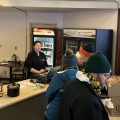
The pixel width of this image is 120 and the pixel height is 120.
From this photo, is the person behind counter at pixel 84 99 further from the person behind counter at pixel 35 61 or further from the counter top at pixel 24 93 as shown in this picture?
the person behind counter at pixel 35 61

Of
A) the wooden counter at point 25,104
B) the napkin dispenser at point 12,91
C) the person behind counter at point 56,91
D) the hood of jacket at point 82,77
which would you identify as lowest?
the wooden counter at point 25,104

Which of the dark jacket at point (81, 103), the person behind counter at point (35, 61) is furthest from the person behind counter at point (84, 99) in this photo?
the person behind counter at point (35, 61)

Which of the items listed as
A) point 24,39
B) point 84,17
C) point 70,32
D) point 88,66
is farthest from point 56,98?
point 24,39

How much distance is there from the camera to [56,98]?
2.35 m

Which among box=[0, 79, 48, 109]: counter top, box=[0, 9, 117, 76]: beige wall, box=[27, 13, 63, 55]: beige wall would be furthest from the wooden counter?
box=[27, 13, 63, 55]: beige wall

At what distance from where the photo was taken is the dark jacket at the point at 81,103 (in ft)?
5.68

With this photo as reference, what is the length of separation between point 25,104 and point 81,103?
6.82 feet

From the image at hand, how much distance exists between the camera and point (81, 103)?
175 cm

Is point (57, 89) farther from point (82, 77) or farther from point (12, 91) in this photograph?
point (12, 91)

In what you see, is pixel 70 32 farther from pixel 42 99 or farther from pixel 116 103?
pixel 116 103

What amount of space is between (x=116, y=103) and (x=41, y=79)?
1.43m

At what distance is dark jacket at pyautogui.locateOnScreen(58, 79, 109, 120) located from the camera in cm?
173

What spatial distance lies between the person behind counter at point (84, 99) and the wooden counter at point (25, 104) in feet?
4.91

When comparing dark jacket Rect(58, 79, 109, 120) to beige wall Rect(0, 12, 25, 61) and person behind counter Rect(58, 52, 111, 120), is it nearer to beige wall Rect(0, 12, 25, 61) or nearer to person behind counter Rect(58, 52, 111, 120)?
person behind counter Rect(58, 52, 111, 120)
